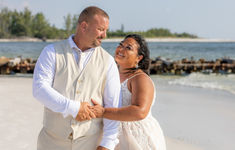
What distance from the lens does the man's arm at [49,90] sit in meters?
1.91

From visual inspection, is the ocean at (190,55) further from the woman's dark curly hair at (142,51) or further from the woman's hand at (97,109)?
the woman's hand at (97,109)

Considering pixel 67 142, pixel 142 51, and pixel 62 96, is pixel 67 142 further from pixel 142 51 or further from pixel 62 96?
pixel 142 51

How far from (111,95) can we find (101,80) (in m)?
0.14

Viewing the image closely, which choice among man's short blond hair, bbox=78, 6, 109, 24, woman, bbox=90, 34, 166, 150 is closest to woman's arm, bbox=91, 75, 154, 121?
woman, bbox=90, 34, 166, 150

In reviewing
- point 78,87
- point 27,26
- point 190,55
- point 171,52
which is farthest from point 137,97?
point 27,26

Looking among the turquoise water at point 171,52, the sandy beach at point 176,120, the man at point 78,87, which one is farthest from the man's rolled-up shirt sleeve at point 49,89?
the turquoise water at point 171,52

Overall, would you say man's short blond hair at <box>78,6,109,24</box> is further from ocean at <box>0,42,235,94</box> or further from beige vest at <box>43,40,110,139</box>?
ocean at <box>0,42,235,94</box>

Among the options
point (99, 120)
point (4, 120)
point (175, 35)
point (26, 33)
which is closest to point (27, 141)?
point (4, 120)

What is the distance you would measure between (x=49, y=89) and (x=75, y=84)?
0.56 ft

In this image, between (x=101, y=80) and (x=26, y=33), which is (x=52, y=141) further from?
(x=26, y=33)

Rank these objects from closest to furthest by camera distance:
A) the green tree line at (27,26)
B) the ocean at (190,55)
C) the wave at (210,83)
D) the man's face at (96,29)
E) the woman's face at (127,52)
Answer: the man's face at (96,29)
the woman's face at (127,52)
the wave at (210,83)
the ocean at (190,55)
the green tree line at (27,26)

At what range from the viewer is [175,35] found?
13312cm

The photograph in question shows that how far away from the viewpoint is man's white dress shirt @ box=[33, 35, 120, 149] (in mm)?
1912

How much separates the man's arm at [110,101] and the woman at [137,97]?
0.69 ft
